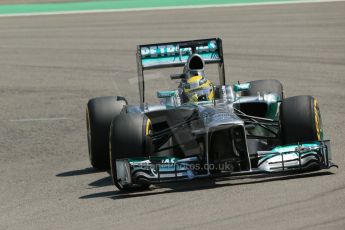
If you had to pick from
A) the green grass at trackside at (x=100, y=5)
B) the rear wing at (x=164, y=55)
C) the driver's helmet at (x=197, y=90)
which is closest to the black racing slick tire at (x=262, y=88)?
the rear wing at (x=164, y=55)

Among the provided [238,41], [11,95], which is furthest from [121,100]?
[238,41]

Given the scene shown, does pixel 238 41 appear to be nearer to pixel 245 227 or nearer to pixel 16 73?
pixel 16 73

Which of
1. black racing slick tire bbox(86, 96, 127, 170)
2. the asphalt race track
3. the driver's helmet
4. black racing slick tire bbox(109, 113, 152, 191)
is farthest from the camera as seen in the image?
black racing slick tire bbox(86, 96, 127, 170)

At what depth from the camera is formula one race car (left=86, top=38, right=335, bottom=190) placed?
1059 cm

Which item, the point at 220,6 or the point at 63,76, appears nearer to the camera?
the point at 63,76

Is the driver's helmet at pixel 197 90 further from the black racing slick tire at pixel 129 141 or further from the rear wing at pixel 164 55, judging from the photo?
the black racing slick tire at pixel 129 141

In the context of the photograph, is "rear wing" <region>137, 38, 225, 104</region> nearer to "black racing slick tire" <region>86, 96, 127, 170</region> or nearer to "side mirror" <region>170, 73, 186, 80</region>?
"side mirror" <region>170, 73, 186, 80</region>

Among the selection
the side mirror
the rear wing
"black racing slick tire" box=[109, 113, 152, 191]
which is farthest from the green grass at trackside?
"black racing slick tire" box=[109, 113, 152, 191]

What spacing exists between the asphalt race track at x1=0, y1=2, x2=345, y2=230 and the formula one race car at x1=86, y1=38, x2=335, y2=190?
20cm

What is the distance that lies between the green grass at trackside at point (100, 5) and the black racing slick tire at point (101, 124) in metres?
17.7

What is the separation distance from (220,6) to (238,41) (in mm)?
5749

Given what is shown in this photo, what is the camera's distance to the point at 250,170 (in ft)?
34.4

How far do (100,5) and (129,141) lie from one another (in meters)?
21.1

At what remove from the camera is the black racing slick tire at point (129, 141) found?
1077cm
